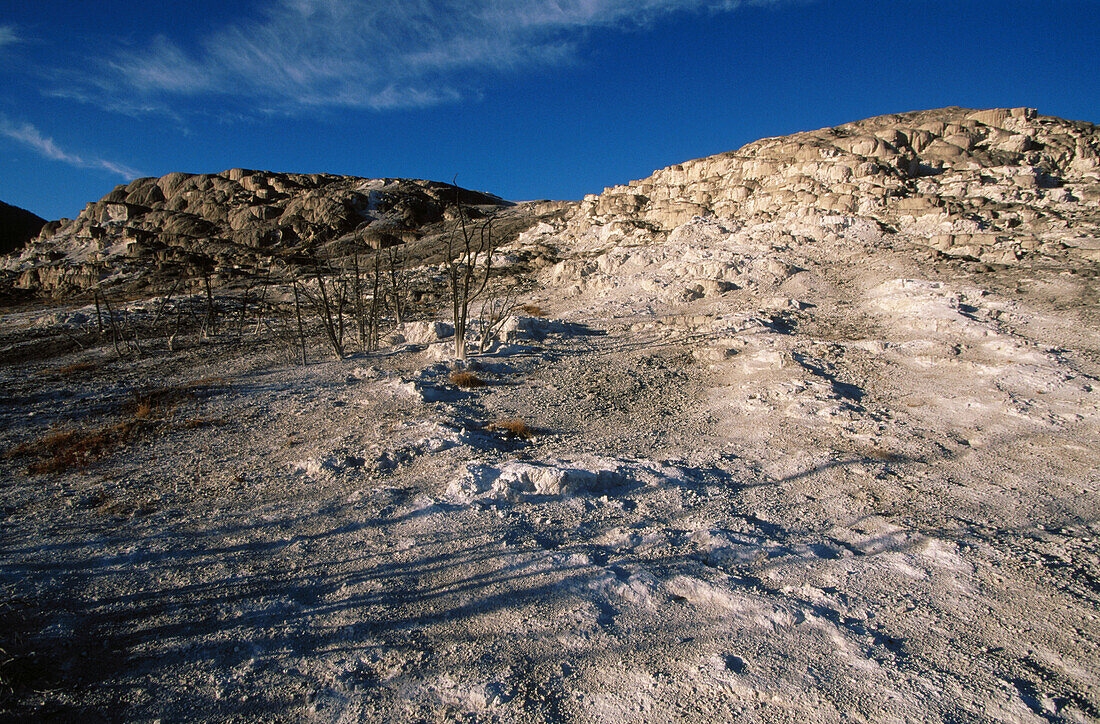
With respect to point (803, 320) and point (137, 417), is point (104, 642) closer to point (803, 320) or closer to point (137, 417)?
point (137, 417)

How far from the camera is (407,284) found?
21.7 m

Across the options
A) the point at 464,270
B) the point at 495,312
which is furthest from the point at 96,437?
the point at 464,270

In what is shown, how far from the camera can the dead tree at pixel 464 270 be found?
10719 millimetres

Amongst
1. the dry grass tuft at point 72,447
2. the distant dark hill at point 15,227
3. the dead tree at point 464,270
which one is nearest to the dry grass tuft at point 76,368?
the dry grass tuft at point 72,447

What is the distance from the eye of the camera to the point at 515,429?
7320 mm

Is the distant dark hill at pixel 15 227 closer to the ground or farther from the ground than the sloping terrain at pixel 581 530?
farther from the ground

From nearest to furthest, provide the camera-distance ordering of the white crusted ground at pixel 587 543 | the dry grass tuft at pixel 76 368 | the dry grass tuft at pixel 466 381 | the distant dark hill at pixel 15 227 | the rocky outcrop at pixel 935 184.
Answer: the white crusted ground at pixel 587 543, the dry grass tuft at pixel 466 381, the dry grass tuft at pixel 76 368, the rocky outcrop at pixel 935 184, the distant dark hill at pixel 15 227

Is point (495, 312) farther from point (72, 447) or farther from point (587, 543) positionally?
point (587, 543)

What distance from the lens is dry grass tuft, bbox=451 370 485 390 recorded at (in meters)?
9.27

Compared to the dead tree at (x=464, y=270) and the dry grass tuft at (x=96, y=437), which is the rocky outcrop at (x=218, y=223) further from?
the dry grass tuft at (x=96, y=437)

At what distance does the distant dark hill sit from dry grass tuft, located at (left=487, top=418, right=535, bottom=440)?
62911mm

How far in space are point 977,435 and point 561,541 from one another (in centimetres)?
592

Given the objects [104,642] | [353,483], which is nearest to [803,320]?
[353,483]

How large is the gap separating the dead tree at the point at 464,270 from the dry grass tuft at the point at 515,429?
2981mm
